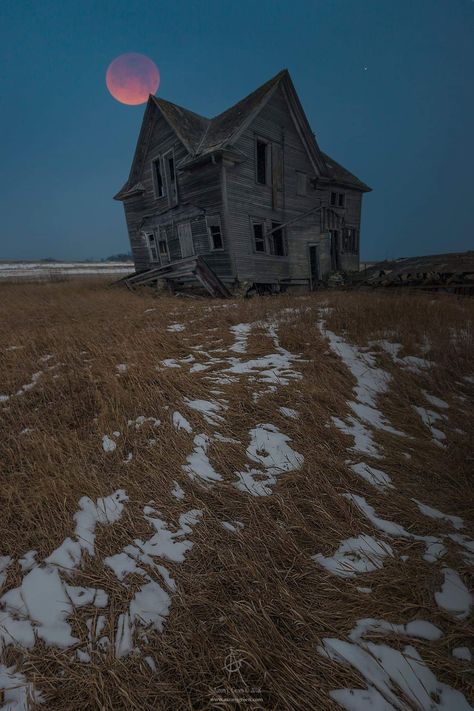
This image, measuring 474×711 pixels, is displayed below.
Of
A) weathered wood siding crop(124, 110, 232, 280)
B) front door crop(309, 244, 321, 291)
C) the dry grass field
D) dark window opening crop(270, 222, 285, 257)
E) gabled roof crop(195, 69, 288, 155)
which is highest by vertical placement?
gabled roof crop(195, 69, 288, 155)

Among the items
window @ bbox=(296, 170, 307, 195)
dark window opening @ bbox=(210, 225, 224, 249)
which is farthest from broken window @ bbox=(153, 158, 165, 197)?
window @ bbox=(296, 170, 307, 195)

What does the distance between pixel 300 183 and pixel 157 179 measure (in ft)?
24.8

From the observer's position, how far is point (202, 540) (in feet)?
6.19

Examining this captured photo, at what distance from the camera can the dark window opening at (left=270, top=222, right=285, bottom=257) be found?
47.2 ft

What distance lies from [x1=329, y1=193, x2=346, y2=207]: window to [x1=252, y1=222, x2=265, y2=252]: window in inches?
330

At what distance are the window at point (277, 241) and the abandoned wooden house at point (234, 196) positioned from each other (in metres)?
0.05

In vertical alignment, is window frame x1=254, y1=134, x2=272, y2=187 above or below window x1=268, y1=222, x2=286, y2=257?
above

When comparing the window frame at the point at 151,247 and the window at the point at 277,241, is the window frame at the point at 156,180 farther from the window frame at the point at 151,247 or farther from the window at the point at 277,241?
the window at the point at 277,241

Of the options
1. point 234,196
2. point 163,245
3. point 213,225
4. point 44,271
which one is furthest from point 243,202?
point 44,271

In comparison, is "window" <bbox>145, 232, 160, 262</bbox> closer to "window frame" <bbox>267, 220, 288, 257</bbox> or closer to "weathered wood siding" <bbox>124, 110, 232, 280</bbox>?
"weathered wood siding" <bbox>124, 110, 232, 280</bbox>

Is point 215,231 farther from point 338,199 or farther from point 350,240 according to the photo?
point 350,240

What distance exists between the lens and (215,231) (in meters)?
13.0

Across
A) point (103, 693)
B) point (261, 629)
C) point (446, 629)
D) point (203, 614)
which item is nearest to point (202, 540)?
point (203, 614)

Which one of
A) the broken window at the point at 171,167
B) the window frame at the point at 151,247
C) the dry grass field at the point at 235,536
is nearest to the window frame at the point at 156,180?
the broken window at the point at 171,167
